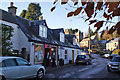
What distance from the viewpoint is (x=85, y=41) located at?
88.7 metres

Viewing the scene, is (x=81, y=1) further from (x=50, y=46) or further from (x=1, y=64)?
(x=50, y=46)

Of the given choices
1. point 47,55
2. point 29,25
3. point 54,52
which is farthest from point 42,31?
point 54,52

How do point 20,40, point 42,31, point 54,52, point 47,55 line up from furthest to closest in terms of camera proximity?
point 54,52 < point 42,31 < point 47,55 < point 20,40

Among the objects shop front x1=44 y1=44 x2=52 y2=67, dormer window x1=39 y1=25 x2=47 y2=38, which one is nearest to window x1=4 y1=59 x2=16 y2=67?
shop front x1=44 y1=44 x2=52 y2=67

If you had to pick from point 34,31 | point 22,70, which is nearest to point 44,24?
point 34,31

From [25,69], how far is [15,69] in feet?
2.76

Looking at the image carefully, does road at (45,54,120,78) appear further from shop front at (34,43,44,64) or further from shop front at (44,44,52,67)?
shop front at (44,44,52,67)

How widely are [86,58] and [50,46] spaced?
21.6 ft

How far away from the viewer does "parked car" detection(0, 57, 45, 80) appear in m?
7.46

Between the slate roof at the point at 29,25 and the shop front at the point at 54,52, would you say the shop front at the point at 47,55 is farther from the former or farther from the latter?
the shop front at the point at 54,52

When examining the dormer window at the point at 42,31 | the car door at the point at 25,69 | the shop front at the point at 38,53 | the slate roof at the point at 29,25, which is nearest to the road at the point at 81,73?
the car door at the point at 25,69

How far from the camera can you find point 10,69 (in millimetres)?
7652

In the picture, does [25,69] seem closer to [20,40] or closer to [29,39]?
[29,39]

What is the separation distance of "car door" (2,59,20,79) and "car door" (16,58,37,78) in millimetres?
329
